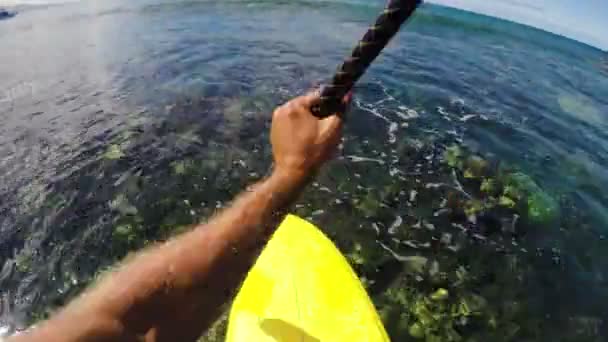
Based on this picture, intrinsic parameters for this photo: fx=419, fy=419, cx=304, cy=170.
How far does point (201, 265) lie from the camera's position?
2420mm

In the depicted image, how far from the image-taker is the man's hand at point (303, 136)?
2.16 meters

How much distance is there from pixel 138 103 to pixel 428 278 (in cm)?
1011

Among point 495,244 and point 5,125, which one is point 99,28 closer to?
point 5,125

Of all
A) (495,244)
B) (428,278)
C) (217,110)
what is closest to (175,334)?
(428,278)

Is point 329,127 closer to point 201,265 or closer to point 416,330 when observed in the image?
point 201,265

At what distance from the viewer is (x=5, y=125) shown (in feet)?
39.0

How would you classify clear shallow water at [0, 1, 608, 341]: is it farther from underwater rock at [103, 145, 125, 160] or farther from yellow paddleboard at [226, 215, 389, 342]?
yellow paddleboard at [226, 215, 389, 342]

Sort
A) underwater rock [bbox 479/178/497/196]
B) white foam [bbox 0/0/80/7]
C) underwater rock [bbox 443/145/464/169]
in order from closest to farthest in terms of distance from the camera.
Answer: underwater rock [bbox 479/178/497/196] → underwater rock [bbox 443/145/464/169] → white foam [bbox 0/0/80/7]

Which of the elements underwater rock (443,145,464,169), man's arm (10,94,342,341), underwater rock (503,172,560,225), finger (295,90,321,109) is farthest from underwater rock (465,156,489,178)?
finger (295,90,321,109)

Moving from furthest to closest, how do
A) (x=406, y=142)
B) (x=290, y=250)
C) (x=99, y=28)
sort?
(x=99, y=28)
(x=406, y=142)
(x=290, y=250)

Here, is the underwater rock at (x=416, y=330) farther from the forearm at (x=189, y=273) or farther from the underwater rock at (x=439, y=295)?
the forearm at (x=189, y=273)

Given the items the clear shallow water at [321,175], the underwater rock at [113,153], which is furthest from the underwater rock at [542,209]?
the underwater rock at [113,153]

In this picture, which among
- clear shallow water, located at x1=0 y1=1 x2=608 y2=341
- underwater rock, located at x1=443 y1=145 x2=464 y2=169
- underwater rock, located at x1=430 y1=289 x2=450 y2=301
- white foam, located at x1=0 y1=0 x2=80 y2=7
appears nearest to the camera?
underwater rock, located at x1=430 y1=289 x2=450 y2=301

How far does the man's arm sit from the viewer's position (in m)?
2.17
